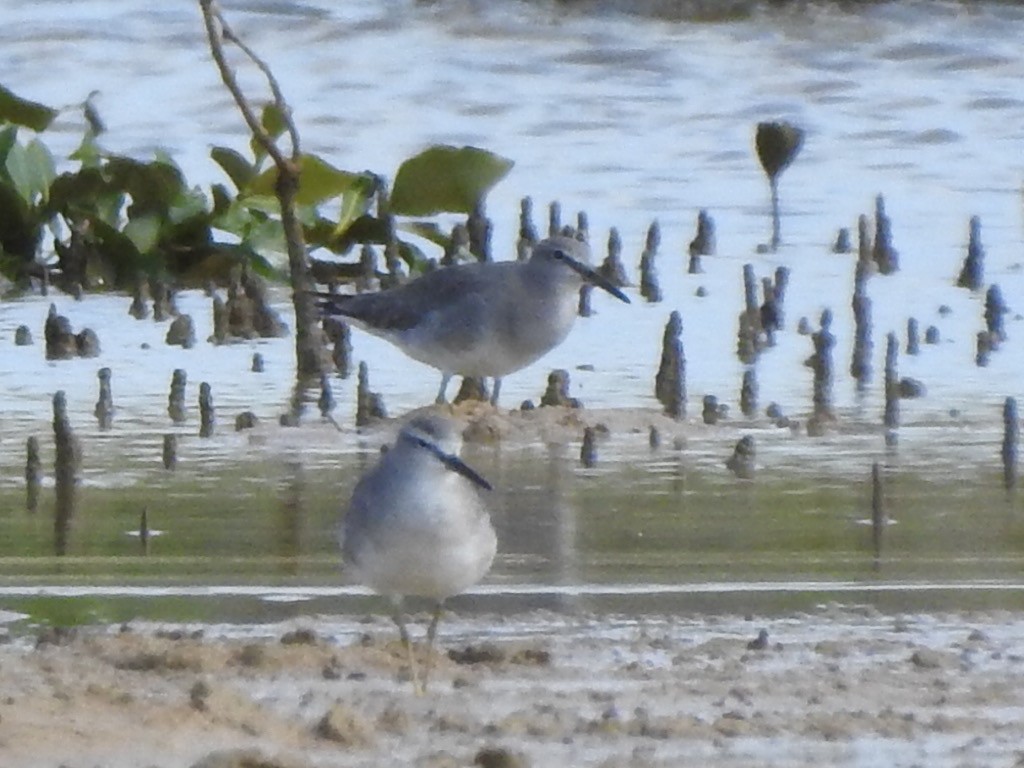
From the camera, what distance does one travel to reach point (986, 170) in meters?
15.2

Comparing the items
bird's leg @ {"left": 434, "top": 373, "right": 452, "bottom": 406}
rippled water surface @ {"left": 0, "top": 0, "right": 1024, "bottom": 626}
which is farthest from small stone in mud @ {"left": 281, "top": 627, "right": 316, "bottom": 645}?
bird's leg @ {"left": 434, "top": 373, "right": 452, "bottom": 406}

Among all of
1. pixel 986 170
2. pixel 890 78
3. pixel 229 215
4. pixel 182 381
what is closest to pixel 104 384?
pixel 182 381

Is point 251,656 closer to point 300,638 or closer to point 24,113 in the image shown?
point 300,638

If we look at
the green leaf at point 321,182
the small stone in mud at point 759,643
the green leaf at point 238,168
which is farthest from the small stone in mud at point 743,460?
the green leaf at point 238,168

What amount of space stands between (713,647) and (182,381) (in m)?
3.56

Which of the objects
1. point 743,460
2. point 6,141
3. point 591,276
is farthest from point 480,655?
point 6,141

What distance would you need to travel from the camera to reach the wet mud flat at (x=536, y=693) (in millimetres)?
5363

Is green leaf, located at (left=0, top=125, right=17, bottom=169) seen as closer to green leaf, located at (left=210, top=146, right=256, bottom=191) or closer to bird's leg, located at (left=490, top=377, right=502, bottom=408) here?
green leaf, located at (left=210, top=146, right=256, bottom=191)

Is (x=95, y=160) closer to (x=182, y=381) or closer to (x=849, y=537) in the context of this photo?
(x=182, y=381)

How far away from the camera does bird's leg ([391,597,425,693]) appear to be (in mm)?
6039

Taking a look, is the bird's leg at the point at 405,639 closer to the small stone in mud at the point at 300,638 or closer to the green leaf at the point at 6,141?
the small stone in mud at the point at 300,638

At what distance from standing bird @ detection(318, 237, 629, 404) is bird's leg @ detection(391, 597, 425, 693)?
3.07 m

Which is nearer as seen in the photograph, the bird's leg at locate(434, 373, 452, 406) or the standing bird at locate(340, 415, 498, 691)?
the standing bird at locate(340, 415, 498, 691)

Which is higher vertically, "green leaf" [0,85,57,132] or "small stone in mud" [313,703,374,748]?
"green leaf" [0,85,57,132]
